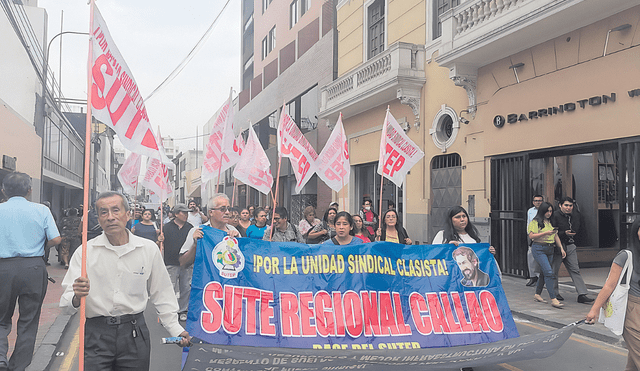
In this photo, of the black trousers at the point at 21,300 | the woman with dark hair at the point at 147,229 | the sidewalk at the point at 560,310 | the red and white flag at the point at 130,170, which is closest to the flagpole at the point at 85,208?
the black trousers at the point at 21,300

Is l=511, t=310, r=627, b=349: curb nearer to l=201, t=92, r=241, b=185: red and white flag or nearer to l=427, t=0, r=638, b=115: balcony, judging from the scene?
l=427, t=0, r=638, b=115: balcony

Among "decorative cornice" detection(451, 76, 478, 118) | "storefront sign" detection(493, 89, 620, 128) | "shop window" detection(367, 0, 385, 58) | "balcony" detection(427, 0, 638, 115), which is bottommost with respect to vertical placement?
"storefront sign" detection(493, 89, 620, 128)

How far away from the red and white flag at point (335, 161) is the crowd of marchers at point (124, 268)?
1.93 meters

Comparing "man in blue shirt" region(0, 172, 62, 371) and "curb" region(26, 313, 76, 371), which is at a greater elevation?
"man in blue shirt" region(0, 172, 62, 371)

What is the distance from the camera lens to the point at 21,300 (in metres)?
4.54

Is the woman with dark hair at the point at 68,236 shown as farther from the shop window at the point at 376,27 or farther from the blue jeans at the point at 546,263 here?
the blue jeans at the point at 546,263

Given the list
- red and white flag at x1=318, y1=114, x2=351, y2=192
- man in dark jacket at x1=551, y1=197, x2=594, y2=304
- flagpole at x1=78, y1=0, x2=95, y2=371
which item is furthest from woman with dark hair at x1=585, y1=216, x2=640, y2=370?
red and white flag at x1=318, y1=114, x2=351, y2=192

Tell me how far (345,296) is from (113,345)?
254 cm

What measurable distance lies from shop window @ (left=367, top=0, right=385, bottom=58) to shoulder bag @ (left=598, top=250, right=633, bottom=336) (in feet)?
48.8

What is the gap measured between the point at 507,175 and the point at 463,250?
22.4 feet

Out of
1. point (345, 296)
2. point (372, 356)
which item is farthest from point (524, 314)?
point (372, 356)

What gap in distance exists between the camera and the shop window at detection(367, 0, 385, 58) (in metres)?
17.8

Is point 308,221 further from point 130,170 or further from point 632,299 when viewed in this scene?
point 632,299

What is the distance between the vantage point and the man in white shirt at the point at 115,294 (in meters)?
2.97
